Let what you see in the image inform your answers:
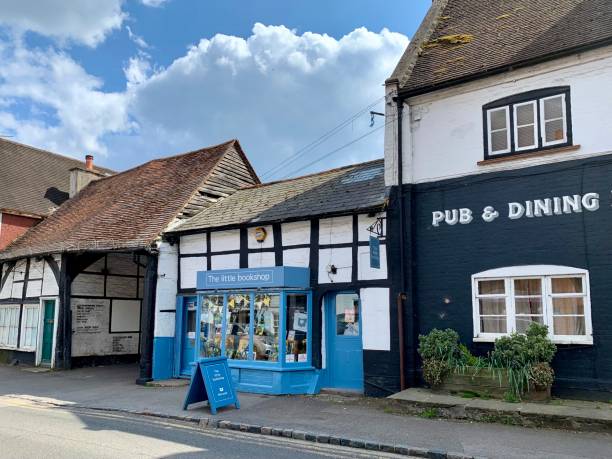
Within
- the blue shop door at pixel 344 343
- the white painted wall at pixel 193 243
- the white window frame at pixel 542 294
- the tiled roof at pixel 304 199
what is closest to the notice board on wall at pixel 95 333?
the white painted wall at pixel 193 243

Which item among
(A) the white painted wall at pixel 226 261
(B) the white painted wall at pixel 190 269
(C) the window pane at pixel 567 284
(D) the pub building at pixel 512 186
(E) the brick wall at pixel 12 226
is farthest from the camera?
(E) the brick wall at pixel 12 226

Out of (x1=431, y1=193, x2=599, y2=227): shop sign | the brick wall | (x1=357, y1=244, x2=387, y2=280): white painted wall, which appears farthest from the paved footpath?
the brick wall

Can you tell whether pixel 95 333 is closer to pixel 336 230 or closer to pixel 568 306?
pixel 336 230

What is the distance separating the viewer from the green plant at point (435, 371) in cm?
1052

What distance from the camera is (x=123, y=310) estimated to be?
1975cm

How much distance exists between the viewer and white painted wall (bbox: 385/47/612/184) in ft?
32.9

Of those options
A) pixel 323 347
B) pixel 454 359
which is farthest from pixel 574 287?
pixel 323 347

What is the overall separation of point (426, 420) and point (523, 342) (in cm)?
221

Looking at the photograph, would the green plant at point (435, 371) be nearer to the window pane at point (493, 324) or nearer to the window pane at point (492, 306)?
the window pane at point (493, 324)

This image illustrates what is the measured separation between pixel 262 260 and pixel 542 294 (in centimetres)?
667

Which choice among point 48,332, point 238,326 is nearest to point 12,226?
point 48,332

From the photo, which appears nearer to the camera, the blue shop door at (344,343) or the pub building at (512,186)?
the pub building at (512,186)

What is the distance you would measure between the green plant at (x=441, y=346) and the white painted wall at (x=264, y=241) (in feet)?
15.8

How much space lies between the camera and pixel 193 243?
51.1ft
